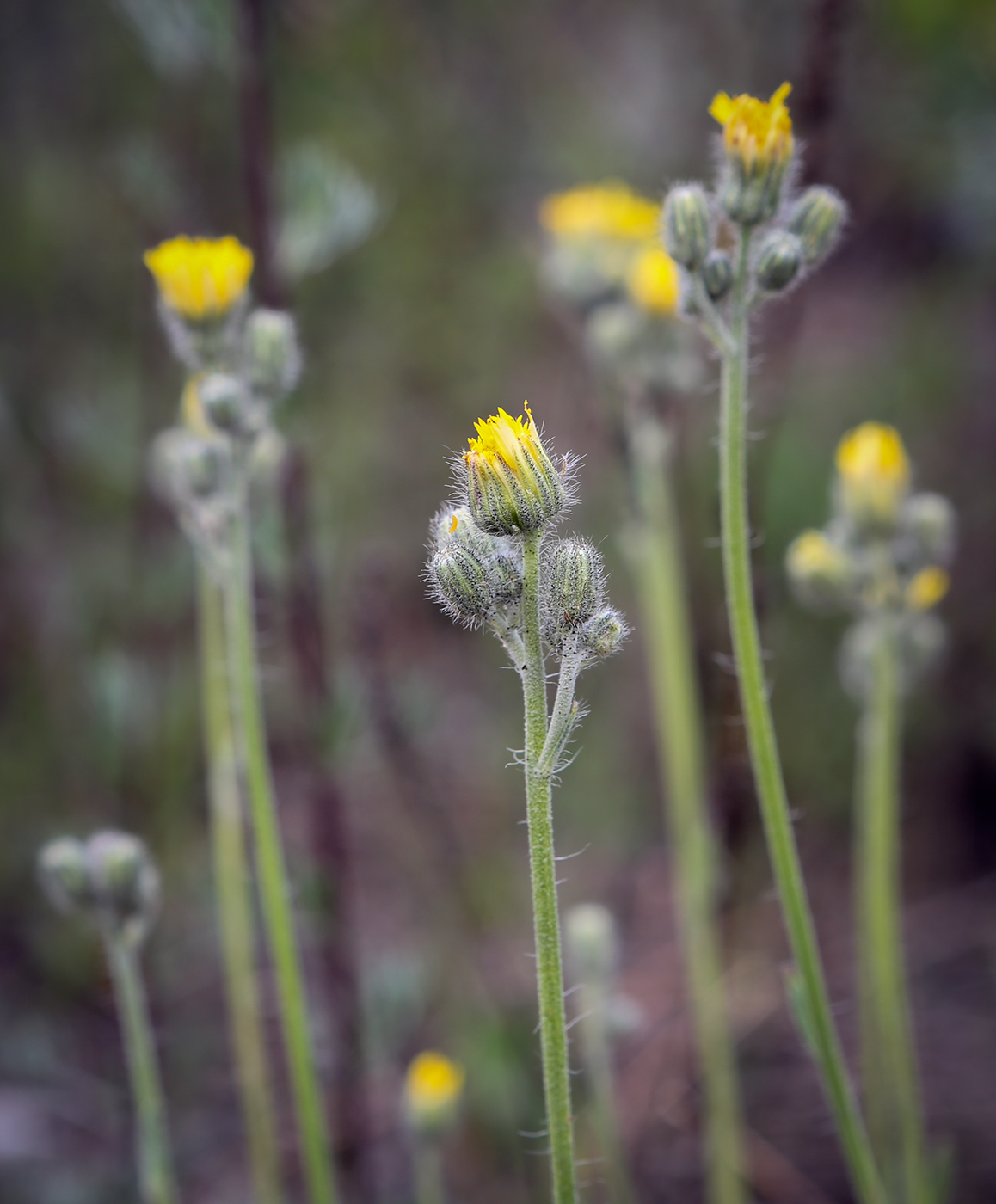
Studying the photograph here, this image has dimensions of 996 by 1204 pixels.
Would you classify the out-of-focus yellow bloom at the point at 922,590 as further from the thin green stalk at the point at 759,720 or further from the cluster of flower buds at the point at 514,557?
the cluster of flower buds at the point at 514,557

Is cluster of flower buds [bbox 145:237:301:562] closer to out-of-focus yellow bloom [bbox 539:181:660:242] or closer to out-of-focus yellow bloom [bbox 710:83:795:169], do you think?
out-of-focus yellow bloom [bbox 710:83:795:169]

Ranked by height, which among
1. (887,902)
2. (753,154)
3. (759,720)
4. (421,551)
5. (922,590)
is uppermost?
(421,551)

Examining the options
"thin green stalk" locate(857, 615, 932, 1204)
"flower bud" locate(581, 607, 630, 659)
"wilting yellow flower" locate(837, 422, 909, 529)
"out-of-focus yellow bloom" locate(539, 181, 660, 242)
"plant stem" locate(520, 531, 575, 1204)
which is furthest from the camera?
"out-of-focus yellow bloom" locate(539, 181, 660, 242)

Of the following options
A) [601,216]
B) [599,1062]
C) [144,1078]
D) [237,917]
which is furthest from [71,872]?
[601,216]

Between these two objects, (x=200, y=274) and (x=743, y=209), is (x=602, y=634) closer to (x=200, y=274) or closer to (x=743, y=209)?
(x=743, y=209)

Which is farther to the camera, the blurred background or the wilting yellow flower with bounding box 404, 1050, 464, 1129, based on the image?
the blurred background

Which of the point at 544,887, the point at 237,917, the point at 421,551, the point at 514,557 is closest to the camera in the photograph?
the point at 544,887

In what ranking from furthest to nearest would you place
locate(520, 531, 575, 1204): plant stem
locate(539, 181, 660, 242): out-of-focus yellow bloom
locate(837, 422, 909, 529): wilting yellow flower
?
locate(539, 181, 660, 242): out-of-focus yellow bloom
locate(837, 422, 909, 529): wilting yellow flower
locate(520, 531, 575, 1204): plant stem

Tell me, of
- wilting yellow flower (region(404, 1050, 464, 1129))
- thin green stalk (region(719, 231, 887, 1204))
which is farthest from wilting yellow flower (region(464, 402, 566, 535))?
wilting yellow flower (region(404, 1050, 464, 1129))
